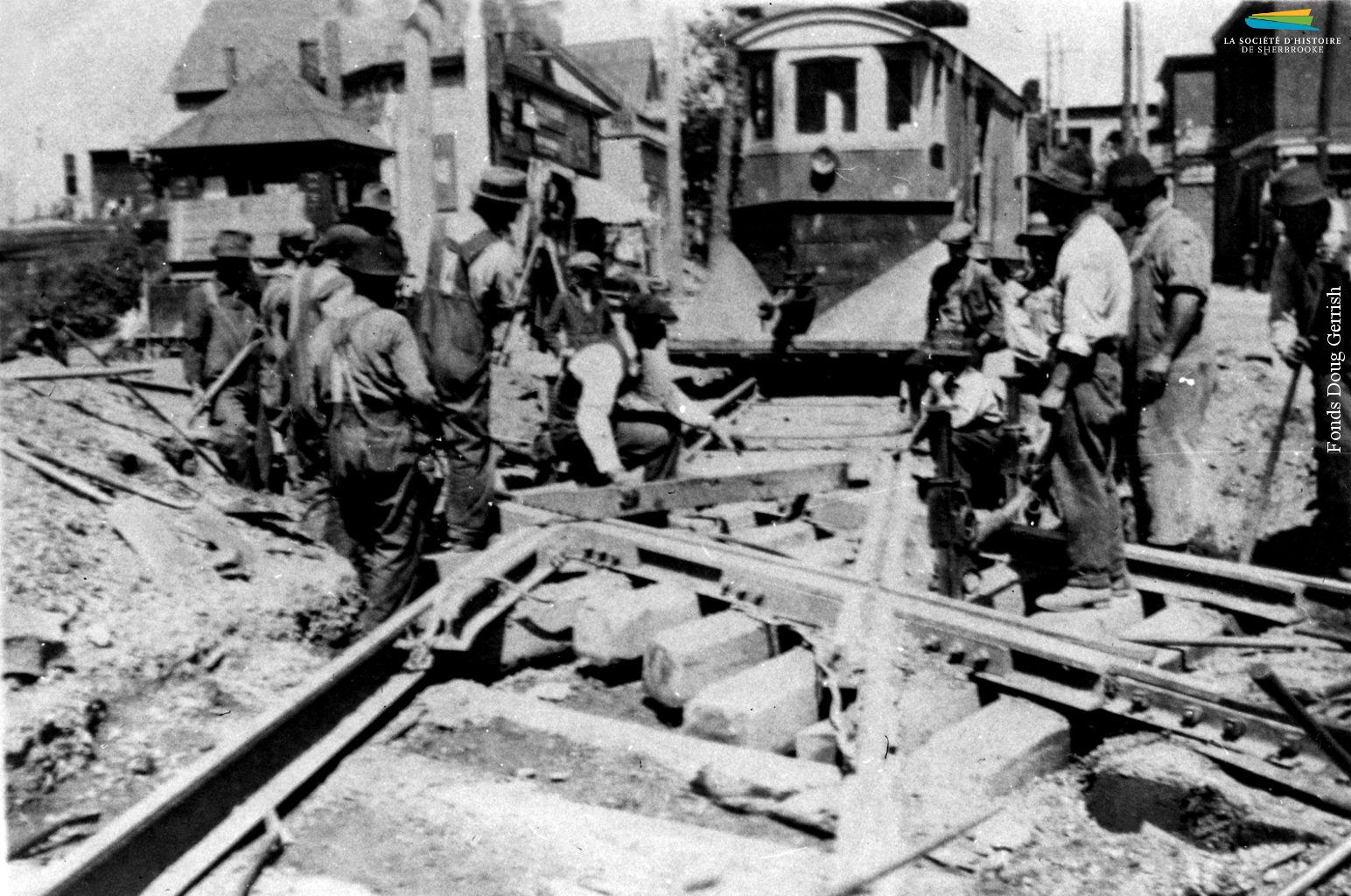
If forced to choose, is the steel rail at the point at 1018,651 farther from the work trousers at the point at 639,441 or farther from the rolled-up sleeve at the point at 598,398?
the work trousers at the point at 639,441

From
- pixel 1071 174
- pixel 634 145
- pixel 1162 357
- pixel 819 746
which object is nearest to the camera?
pixel 819 746

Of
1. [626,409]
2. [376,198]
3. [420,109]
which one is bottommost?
[626,409]

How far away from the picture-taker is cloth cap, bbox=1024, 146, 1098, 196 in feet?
16.9

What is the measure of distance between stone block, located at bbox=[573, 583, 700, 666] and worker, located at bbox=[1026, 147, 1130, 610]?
156cm

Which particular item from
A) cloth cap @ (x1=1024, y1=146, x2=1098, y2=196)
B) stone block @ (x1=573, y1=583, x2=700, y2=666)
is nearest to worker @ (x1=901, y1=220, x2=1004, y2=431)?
cloth cap @ (x1=1024, y1=146, x2=1098, y2=196)

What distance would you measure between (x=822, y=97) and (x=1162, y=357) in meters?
9.27

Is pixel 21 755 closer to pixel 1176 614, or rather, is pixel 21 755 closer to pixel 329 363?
pixel 329 363

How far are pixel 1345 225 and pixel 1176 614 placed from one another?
2306 millimetres

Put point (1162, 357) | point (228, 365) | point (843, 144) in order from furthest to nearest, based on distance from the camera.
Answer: point (843, 144)
point (228, 365)
point (1162, 357)

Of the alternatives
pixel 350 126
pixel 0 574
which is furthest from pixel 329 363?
pixel 350 126

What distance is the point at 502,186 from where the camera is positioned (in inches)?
247

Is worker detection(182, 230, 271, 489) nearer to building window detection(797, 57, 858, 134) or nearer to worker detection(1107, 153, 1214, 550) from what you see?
worker detection(1107, 153, 1214, 550)

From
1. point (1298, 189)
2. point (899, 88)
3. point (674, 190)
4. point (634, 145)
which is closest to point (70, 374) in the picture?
point (1298, 189)

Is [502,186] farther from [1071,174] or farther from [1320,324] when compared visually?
[1320,324]
